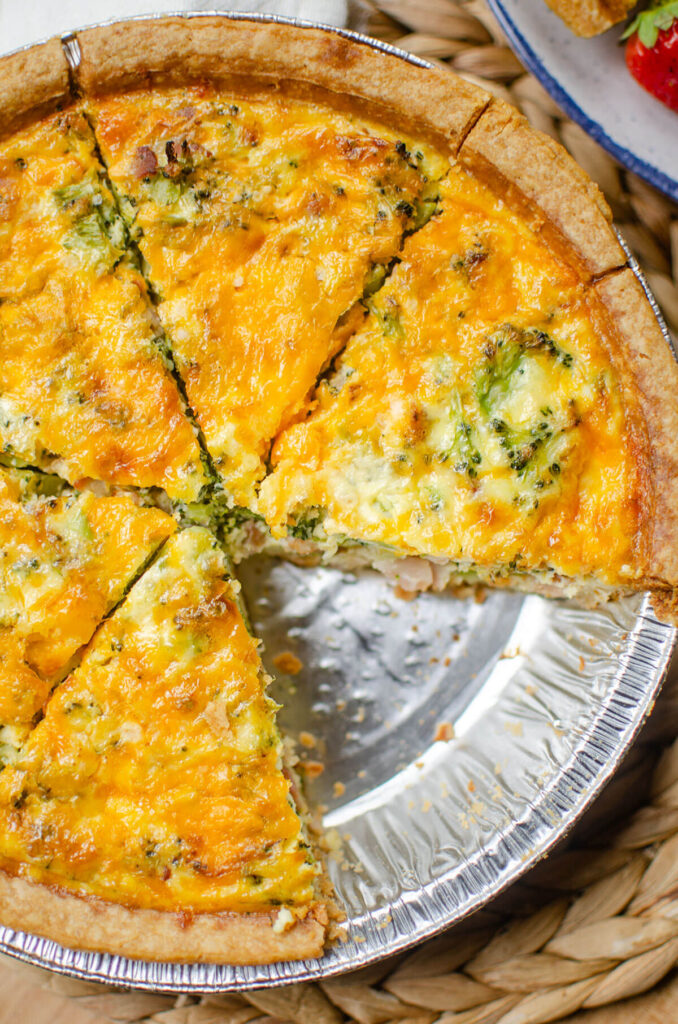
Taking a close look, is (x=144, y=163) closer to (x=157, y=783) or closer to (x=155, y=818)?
(x=157, y=783)

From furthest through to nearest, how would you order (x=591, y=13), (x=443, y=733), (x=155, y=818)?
1. (x=443, y=733)
2. (x=591, y=13)
3. (x=155, y=818)

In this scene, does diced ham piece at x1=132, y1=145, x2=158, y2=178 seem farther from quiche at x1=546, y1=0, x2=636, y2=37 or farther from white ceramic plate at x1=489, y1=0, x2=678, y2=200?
quiche at x1=546, y1=0, x2=636, y2=37

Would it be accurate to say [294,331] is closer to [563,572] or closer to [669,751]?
[563,572]

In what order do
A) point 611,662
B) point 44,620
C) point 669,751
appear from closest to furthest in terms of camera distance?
point 44,620 → point 611,662 → point 669,751

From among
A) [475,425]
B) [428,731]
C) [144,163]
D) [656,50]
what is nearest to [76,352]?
[144,163]

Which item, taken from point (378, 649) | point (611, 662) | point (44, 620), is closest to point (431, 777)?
point (378, 649)
